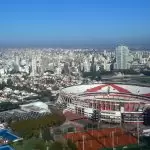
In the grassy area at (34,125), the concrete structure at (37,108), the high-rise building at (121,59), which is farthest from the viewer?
the high-rise building at (121,59)

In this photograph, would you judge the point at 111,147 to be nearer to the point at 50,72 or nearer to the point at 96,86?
the point at 96,86

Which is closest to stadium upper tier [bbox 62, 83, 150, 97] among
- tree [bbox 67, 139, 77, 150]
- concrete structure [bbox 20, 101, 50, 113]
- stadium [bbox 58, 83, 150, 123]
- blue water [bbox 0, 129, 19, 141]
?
stadium [bbox 58, 83, 150, 123]

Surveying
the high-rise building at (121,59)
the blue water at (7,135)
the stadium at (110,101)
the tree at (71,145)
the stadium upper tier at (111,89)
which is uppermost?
the high-rise building at (121,59)

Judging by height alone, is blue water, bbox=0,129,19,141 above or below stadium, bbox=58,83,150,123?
below

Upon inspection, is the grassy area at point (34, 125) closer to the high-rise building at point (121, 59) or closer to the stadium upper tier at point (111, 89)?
the stadium upper tier at point (111, 89)

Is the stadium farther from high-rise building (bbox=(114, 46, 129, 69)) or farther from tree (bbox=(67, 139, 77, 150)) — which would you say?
high-rise building (bbox=(114, 46, 129, 69))

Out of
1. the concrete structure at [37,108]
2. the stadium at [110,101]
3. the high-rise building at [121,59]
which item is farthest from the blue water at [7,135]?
the high-rise building at [121,59]

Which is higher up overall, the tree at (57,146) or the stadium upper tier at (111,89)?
the stadium upper tier at (111,89)

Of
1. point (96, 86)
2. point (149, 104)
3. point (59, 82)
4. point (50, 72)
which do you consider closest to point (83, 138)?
point (149, 104)

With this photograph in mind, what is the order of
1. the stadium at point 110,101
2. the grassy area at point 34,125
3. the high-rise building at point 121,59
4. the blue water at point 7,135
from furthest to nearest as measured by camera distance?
1. the high-rise building at point 121,59
2. the stadium at point 110,101
3. the grassy area at point 34,125
4. the blue water at point 7,135
